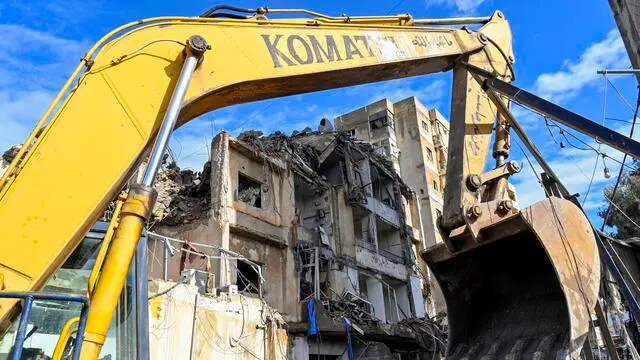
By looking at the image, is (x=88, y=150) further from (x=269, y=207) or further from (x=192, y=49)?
(x=269, y=207)

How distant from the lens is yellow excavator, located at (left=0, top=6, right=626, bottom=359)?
306cm

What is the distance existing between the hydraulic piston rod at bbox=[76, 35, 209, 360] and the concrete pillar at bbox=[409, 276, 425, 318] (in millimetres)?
25163

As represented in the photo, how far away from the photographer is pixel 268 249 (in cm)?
1919

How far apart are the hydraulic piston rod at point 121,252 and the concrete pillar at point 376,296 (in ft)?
72.5

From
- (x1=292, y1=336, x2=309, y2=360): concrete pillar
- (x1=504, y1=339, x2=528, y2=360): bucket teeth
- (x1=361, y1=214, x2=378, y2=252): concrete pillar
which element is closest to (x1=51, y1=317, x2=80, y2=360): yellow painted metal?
(x1=504, y1=339, x2=528, y2=360): bucket teeth

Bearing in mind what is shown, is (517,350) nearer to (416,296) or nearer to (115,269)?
(115,269)

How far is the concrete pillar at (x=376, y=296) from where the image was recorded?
24.5 metres

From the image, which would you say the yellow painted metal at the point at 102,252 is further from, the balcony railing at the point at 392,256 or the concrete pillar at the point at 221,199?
the balcony railing at the point at 392,256

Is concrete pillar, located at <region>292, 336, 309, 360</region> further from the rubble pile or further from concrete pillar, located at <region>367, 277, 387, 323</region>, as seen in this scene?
concrete pillar, located at <region>367, 277, 387, 323</region>

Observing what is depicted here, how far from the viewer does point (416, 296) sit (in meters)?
27.3

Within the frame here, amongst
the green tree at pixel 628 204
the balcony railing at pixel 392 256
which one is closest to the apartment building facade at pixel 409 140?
the balcony railing at pixel 392 256

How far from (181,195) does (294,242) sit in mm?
4447

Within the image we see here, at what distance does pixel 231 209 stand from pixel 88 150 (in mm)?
14381

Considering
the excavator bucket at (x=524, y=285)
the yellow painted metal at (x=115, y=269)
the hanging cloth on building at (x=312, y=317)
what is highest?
the hanging cloth on building at (x=312, y=317)
